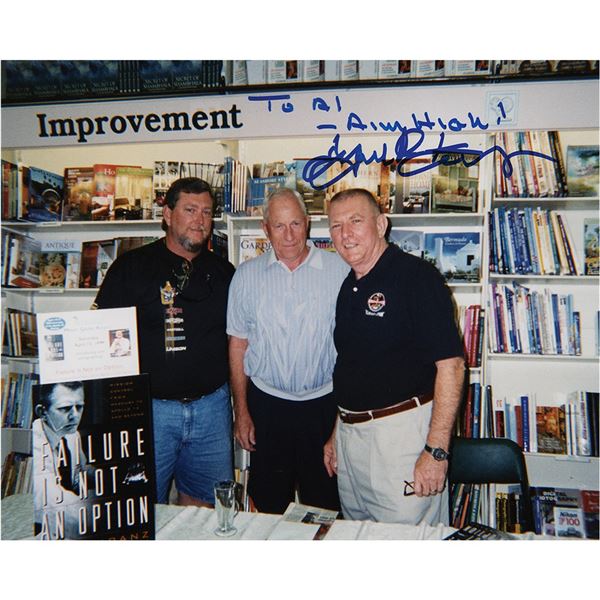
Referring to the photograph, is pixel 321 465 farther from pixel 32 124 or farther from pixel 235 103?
pixel 32 124

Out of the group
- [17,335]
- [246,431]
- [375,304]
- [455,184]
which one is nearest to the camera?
[375,304]

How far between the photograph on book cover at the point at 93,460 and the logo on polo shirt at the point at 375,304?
33.1 inches

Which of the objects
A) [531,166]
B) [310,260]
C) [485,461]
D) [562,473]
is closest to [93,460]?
[310,260]

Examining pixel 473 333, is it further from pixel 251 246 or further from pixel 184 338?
pixel 184 338

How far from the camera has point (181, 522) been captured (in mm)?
1312

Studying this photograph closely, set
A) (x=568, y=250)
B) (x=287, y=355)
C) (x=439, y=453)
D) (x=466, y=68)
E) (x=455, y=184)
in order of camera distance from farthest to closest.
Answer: (x=455, y=184), (x=568, y=250), (x=466, y=68), (x=287, y=355), (x=439, y=453)

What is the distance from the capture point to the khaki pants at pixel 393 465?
5.50 feet

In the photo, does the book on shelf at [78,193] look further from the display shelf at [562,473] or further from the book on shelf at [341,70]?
the display shelf at [562,473]

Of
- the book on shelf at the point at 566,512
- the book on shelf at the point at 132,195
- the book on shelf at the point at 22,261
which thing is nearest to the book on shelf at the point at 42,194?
the book on shelf at the point at 22,261

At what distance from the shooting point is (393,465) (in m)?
1.68

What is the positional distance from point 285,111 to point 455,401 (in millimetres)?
1815

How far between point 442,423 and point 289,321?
31.9 inches

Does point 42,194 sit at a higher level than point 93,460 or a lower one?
higher

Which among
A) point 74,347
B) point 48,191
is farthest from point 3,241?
point 74,347
